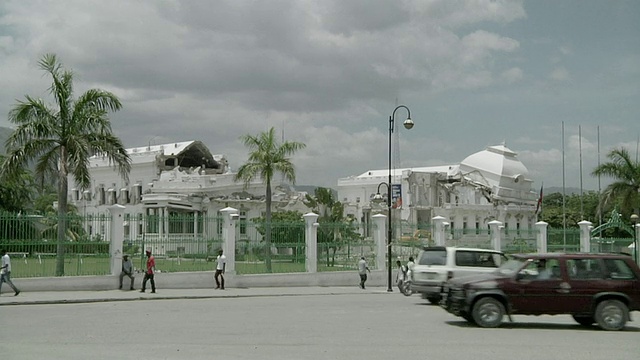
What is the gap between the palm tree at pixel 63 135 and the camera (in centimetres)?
2706

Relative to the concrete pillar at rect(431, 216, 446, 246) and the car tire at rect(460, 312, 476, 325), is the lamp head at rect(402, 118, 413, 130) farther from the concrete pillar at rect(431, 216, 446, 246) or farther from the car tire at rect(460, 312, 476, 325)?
the car tire at rect(460, 312, 476, 325)

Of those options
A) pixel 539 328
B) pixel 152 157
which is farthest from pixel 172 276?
pixel 152 157

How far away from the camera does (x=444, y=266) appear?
22.0 meters

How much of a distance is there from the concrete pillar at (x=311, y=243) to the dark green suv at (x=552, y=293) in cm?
1509

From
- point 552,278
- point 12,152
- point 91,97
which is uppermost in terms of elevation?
point 91,97

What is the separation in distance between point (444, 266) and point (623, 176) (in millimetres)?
25121

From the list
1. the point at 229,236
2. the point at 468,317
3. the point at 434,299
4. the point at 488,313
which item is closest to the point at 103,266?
the point at 229,236

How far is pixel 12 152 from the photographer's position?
88.5 feet

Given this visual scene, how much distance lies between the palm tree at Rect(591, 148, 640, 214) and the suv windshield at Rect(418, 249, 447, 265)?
78.9 ft

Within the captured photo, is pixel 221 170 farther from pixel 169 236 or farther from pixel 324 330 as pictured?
pixel 324 330

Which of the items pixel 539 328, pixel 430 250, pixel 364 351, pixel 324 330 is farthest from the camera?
pixel 430 250

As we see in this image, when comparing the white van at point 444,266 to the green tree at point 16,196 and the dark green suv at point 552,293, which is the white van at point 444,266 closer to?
the dark green suv at point 552,293

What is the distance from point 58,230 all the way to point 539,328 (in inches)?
673

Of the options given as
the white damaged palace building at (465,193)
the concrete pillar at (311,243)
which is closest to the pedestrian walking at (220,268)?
the concrete pillar at (311,243)
